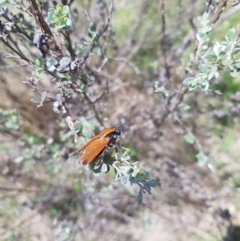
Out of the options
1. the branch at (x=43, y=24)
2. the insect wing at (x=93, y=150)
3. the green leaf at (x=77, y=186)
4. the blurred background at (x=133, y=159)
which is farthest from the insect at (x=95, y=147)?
the green leaf at (x=77, y=186)

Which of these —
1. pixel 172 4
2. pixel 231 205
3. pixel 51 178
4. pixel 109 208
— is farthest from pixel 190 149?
pixel 172 4

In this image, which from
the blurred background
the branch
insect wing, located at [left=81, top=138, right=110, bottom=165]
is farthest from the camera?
the blurred background

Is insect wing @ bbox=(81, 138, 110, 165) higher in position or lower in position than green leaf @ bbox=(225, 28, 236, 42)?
lower

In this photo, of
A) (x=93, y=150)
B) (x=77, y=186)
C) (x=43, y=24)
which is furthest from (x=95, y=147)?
(x=77, y=186)

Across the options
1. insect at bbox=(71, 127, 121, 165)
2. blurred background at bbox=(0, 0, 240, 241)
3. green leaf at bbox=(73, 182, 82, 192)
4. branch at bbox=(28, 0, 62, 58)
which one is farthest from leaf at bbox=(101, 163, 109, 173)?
green leaf at bbox=(73, 182, 82, 192)

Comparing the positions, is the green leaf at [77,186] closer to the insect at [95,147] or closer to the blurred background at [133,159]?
the blurred background at [133,159]

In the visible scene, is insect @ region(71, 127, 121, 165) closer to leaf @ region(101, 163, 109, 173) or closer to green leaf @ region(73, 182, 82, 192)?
leaf @ region(101, 163, 109, 173)

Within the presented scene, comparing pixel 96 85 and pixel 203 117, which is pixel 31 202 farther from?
pixel 203 117

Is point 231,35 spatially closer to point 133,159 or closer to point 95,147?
point 95,147
